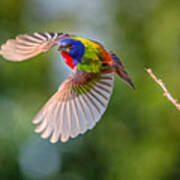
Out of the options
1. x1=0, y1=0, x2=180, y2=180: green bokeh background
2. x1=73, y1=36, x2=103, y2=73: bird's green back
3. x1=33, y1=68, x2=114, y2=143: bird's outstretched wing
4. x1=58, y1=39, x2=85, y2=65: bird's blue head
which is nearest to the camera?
x1=58, y1=39, x2=85, y2=65: bird's blue head

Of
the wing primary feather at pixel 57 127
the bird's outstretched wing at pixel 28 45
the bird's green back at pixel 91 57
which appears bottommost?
the wing primary feather at pixel 57 127

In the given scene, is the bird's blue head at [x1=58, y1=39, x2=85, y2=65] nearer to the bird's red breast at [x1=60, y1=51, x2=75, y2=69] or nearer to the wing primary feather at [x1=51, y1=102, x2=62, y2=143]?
the bird's red breast at [x1=60, y1=51, x2=75, y2=69]

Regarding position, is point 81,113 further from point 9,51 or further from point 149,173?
point 149,173

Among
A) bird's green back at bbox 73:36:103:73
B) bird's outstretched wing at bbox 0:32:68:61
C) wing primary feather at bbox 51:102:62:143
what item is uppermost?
bird's outstretched wing at bbox 0:32:68:61

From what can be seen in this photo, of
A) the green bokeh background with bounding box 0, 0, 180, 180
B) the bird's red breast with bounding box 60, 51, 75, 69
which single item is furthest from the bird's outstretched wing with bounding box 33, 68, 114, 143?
the green bokeh background with bounding box 0, 0, 180, 180

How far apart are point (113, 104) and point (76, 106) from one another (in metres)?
4.22

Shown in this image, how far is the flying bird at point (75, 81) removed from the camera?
234 centimetres

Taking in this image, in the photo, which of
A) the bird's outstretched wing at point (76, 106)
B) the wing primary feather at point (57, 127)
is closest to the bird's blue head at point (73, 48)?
the bird's outstretched wing at point (76, 106)

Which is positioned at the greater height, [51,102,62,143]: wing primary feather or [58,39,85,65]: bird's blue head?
[58,39,85,65]: bird's blue head

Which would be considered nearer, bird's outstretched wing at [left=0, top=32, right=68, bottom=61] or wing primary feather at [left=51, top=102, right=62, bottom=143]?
bird's outstretched wing at [left=0, top=32, right=68, bottom=61]

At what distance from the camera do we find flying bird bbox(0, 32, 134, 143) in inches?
92.2

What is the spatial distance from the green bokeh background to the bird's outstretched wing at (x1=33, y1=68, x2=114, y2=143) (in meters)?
3.90

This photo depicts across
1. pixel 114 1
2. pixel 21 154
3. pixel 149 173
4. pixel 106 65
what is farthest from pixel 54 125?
pixel 114 1

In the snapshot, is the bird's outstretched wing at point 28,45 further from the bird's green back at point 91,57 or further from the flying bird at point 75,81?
the bird's green back at point 91,57
